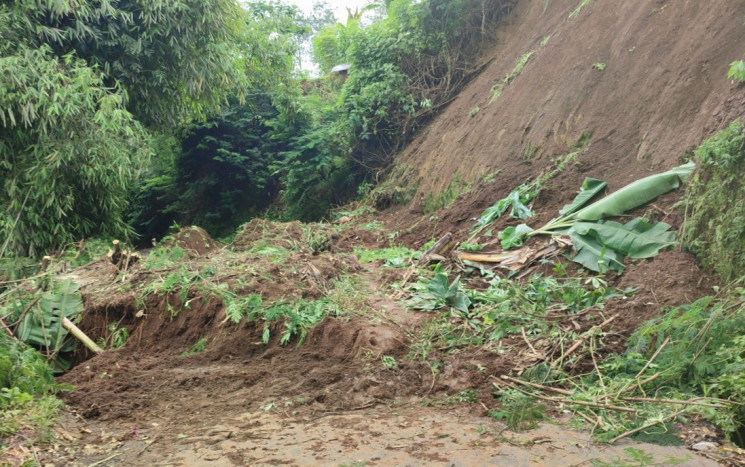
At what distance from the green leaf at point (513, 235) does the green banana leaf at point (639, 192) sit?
32.2 inches

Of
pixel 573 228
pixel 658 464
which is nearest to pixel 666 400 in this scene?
pixel 658 464

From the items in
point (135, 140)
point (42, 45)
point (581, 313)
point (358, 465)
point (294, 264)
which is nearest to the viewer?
point (358, 465)

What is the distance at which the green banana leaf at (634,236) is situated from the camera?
18.0ft

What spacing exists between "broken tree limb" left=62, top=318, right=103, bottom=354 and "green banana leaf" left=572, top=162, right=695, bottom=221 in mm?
5248

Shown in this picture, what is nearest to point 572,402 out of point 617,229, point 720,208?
point 720,208

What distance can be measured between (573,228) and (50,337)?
5460 millimetres

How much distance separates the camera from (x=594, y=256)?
18.9 feet

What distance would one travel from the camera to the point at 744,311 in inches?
147

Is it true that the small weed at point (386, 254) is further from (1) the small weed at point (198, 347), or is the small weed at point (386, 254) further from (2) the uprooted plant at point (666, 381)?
(2) the uprooted plant at point (666, 381)

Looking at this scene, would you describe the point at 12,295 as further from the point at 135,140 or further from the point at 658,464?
the point at 658,464

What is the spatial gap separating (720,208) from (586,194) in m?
2.06

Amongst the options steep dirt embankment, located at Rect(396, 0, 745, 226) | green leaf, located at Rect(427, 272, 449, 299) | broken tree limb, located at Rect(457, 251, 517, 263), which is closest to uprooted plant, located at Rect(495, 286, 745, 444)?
green leaf, located at Rect(427, 272, 449, 299)

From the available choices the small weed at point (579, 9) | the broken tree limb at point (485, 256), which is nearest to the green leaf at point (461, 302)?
the broken tree limb at point (485, 256)

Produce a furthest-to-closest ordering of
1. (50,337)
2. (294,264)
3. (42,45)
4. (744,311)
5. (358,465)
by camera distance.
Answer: (42,45) < (294,264) < (50,337) < (744,311) < (358,465)
